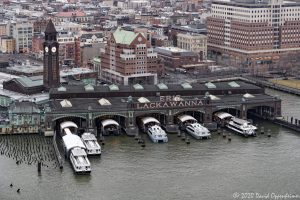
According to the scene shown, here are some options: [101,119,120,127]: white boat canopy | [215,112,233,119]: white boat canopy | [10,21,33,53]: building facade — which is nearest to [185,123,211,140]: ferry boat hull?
[215,112,233,119]: white boat canopy

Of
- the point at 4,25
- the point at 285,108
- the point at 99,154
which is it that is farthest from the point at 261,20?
the point at 99,154

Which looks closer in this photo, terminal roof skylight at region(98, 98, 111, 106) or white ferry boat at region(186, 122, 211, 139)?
white ferry boat at region(186, 122, 211, 139)

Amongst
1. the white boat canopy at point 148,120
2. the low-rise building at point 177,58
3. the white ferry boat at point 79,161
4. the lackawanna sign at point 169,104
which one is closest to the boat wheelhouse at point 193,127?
the lackawanna sign at point 169,104

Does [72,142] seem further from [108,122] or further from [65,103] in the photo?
[65,103]

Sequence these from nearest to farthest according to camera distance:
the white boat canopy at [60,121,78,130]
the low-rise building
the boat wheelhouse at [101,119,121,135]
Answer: the white boat canopy at [60,121,78,130]
the boat wheelhouse at [101,119,121,135]
the low-rise building

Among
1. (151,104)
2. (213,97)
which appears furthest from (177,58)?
(151,104)

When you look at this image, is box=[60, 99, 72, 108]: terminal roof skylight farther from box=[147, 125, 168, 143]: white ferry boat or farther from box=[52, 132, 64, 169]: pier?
box=[147, 125, 168, 143]: white ferry boat
